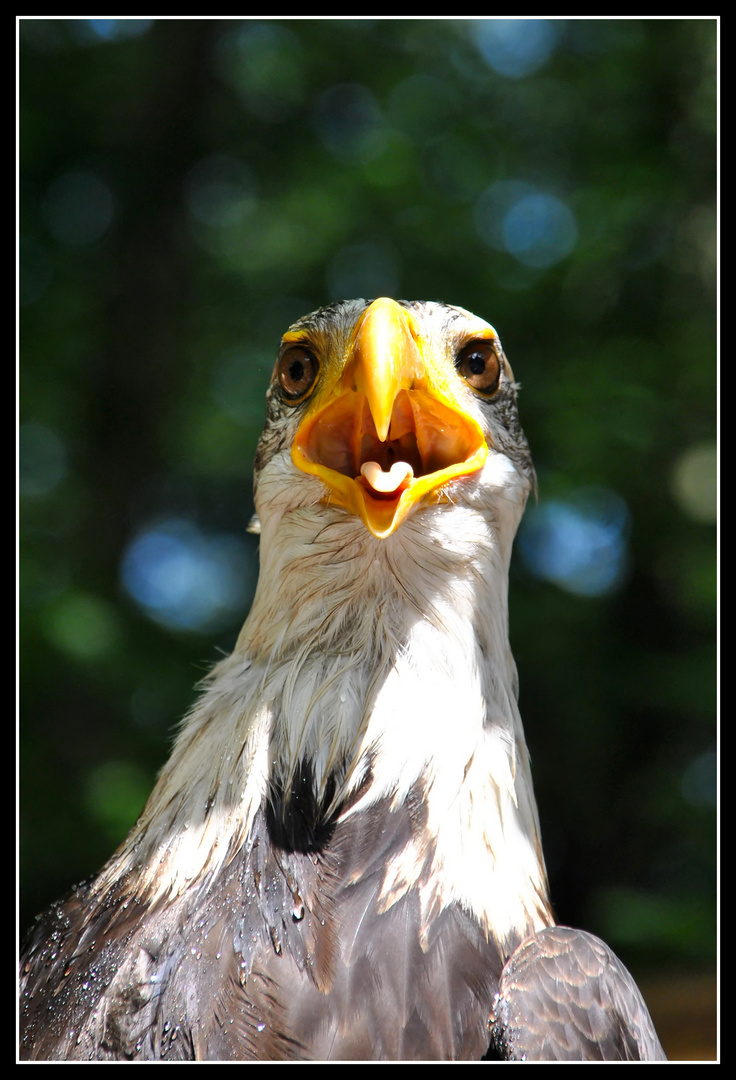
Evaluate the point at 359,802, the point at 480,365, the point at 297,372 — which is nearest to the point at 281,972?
the point at 359,802

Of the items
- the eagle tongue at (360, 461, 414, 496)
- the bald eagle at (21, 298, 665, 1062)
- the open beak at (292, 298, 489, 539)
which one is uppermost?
the open beak at (292, 298, 489, 539)

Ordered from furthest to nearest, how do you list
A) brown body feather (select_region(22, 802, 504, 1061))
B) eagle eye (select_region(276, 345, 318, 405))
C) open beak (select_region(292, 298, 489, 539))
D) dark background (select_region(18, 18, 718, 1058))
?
dark background (select_region(18, 18, 718, 1058))
eagle eye (select_region(276, 345, 318, 405))
open beak (select_region(292, 298, 489, 539))
brown body feather (select_region(22, 802, 504, 1061))

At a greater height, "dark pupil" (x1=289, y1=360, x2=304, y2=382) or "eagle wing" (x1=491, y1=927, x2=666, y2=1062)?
"dark pupil" (x1=289, y1=360, x2=304, y2=382)

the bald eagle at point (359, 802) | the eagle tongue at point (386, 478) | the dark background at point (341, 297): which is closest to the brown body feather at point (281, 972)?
the bald eagle at point (359, 802)

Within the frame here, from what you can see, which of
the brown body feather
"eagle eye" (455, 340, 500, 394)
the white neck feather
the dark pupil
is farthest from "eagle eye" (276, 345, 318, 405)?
the brown body feather

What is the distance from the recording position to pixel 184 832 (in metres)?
1.92

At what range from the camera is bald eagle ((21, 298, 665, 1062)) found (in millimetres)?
1636

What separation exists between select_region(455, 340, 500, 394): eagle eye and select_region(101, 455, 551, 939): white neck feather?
0.76ft

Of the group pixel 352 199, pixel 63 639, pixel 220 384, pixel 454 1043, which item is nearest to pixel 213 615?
pixel 63 639

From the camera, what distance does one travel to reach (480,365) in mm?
2299

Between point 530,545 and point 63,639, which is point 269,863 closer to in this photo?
point 63,639

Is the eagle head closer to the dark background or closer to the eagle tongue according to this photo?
the eagle tongue

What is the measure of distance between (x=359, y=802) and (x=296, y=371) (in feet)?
3.55

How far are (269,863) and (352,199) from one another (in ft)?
16.1
